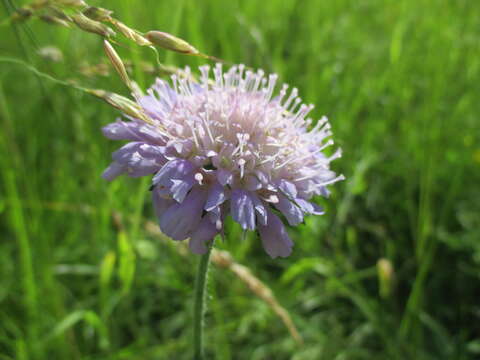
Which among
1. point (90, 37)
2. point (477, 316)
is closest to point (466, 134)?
point (477, 316)

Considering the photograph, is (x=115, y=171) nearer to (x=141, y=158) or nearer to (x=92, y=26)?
(x=141, y=158)

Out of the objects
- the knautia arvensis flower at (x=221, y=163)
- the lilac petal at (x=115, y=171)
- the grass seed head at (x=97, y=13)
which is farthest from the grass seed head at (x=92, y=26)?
the lilac petal at (x=115, y=171)

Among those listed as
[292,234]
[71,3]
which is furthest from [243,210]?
[292,234]

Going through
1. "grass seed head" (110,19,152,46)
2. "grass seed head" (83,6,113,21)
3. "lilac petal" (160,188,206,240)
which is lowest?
"lilac petal" (160,188,206,240)

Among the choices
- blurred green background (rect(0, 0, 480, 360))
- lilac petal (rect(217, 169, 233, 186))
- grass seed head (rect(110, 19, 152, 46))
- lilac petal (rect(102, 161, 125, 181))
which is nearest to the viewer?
grass seed head (rect(110, 19, 152, 46))

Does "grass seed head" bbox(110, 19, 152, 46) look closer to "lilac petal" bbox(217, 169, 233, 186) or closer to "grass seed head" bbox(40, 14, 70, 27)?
"grass seed head" bbox(40, 14, 70, 27)

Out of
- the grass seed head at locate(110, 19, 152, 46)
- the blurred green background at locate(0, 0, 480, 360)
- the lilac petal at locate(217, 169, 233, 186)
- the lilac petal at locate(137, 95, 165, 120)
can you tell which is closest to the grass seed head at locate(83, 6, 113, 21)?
the grass seed head at locate(110, 19, 152, 46)

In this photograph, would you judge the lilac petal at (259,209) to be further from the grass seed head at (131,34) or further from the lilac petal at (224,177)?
the grass seed head at (131,34)
